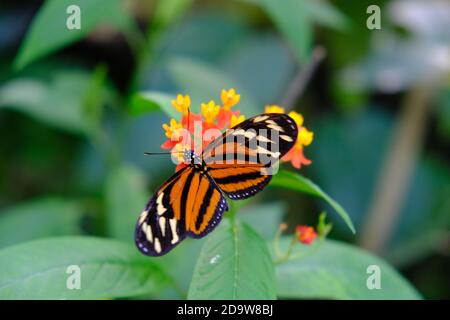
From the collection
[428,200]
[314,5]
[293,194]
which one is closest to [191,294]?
[314,5]

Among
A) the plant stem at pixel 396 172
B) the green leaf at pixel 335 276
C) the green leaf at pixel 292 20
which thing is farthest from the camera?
the plant stem at pixel 396 172

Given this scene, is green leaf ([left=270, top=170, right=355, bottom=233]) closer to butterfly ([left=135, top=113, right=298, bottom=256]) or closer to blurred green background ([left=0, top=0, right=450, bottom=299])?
butterfly ([left=135, top=113, right=298, bottom=256])

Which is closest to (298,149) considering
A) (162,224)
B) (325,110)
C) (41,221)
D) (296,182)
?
(296,182)

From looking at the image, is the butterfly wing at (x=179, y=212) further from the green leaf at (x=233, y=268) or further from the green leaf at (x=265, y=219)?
the green leaf at (x=265, y=219)

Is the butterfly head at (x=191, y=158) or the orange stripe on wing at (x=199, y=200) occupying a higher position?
the butterfly head at (x=191, y=158)

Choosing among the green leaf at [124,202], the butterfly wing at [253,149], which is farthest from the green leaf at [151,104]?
the green leaf at [124,202]
